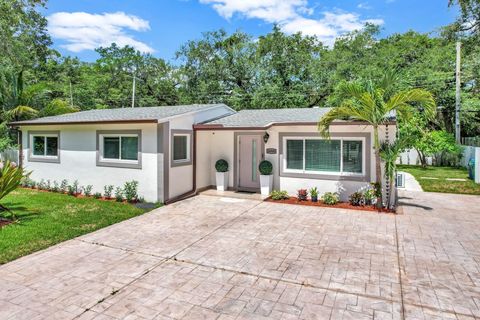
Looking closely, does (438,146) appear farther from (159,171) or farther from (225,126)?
(159,171)

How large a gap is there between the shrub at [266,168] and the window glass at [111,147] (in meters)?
5.26

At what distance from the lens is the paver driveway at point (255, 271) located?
3.79 metres

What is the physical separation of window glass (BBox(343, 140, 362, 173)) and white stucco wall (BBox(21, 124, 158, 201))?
638 centimetres

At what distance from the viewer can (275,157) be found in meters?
11.2

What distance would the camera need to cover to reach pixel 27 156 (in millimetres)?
13023

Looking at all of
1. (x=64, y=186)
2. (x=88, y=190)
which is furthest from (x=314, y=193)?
(x=64, y=186)

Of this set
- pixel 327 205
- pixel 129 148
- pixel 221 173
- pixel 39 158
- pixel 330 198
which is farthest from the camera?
pixel 39 158

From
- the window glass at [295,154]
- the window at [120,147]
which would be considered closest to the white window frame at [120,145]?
the window at [120,147]

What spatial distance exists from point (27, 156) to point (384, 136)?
14.4m

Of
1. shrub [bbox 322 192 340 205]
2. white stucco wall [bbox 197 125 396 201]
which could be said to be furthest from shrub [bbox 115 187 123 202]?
shrub [bbox 322 192 340 205]

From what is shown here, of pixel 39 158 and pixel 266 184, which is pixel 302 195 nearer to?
pixel 266 184

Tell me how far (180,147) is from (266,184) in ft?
11.3

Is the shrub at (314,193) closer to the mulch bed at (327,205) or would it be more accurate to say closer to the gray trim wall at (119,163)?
the mulch bed at (327,205)

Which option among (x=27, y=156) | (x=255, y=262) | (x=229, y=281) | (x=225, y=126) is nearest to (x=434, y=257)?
(x=255, y=262)
